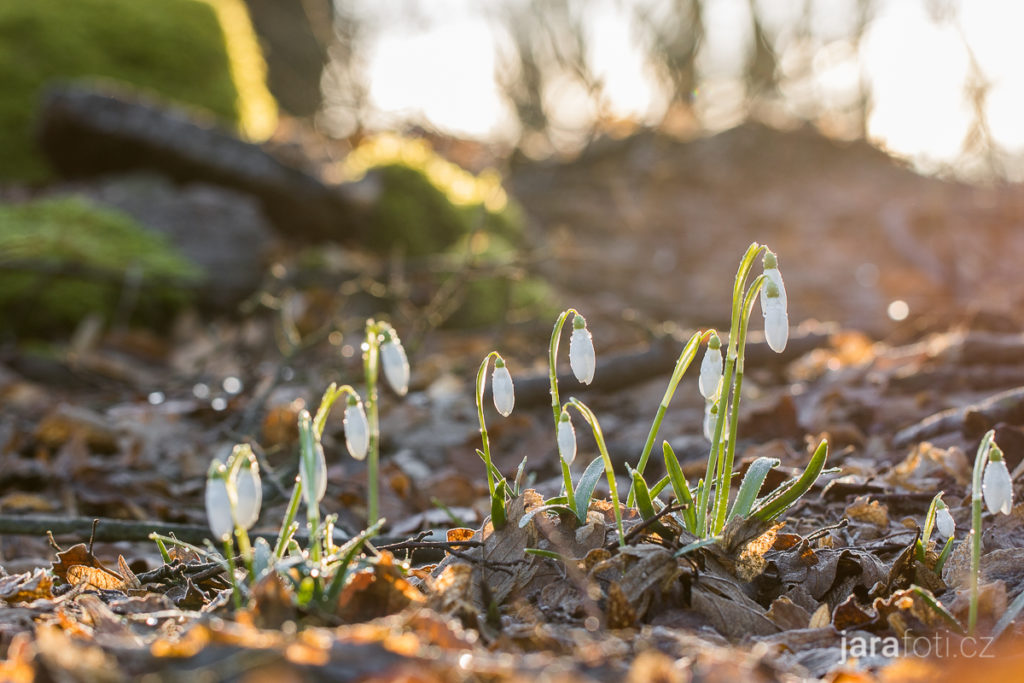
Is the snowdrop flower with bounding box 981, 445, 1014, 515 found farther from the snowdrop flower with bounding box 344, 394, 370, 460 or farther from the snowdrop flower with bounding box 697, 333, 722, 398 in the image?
the snowdrop flower with bounding box 344, 394, 370, 460

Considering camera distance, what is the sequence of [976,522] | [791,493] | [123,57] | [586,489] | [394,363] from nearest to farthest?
[976,522], [394,363], [791,493], [586,489], [123,57]

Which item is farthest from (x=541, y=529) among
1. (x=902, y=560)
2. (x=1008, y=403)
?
(x=1008, y=403)

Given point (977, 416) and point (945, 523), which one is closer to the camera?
point (945, 523)

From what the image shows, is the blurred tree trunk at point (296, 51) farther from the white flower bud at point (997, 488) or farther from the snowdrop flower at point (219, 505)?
the white flower bud at point (997, 488)

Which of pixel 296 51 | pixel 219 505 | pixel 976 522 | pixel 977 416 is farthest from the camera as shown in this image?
pixel 296 51

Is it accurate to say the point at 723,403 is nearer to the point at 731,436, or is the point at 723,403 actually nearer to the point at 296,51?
the point at 731,436

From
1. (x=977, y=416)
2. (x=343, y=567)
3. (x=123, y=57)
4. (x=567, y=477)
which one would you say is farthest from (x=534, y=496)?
(x=123, y=57)
